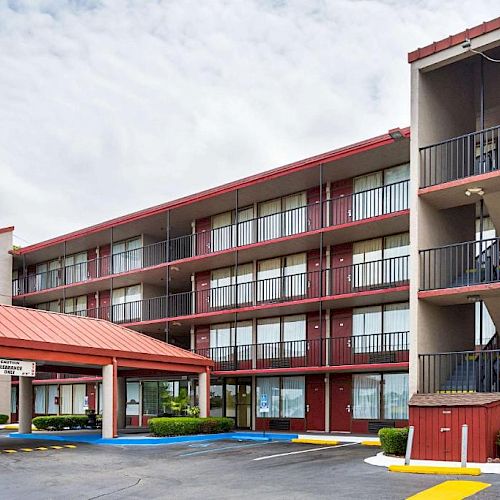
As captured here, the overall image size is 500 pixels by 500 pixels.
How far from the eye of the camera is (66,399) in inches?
1785

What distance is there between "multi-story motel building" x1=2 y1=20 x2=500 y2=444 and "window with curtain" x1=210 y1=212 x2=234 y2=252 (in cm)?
8

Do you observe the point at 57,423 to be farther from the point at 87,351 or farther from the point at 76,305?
the point at 87,351

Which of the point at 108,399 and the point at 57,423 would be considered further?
the point at 57,423

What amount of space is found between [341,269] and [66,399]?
21406 mm

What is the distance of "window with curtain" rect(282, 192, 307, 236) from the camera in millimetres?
32562

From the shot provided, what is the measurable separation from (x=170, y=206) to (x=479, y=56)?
669 inches

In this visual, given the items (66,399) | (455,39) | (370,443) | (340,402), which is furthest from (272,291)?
(66,399)

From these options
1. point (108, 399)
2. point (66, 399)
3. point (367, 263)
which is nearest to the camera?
point (108, 399)

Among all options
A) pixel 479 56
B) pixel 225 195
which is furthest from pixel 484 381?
pixel 225 195

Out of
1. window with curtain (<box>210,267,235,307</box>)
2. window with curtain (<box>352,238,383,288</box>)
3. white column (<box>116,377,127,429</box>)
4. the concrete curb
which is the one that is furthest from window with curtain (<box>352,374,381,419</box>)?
white column (<box>116,377,127,429</box>)

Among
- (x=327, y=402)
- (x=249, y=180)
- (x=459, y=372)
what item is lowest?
(x=327, y=402)

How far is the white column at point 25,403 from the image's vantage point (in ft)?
107

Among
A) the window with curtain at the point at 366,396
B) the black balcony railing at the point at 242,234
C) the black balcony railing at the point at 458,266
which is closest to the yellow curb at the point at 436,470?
the black balcony railing at the point at 458,266

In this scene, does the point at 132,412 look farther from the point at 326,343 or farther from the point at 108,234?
the point at 326,343
